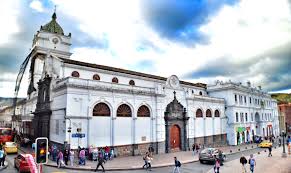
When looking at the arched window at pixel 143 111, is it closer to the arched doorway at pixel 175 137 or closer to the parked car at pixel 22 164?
the arched doorway at pixel 175 137

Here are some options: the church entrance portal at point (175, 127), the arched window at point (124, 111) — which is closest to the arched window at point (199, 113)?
the church entrance portal at point (175, 127)

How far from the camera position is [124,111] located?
27953mm

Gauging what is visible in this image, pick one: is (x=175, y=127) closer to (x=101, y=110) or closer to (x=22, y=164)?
(x=101, y=110)

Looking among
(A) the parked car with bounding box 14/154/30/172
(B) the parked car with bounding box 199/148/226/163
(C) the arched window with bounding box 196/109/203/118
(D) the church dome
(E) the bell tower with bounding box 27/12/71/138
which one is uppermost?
(D) the church dome

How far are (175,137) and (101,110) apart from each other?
1303 centimetres

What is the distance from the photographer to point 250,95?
5116 centimetres

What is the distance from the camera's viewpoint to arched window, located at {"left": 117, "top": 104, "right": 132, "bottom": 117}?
27.5 meters

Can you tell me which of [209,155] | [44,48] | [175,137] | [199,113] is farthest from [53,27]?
[209,155]

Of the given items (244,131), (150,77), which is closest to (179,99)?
(150,77)

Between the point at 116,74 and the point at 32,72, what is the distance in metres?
18.7

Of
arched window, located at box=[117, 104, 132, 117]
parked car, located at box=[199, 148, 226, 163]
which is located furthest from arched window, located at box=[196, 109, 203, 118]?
arched window, located at box=[117, 104, 132, 117]

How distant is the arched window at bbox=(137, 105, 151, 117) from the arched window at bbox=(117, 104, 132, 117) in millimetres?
1556

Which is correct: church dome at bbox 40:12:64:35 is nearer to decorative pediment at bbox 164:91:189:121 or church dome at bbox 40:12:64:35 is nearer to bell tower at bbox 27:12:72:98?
bell tower at bbox 27:12:72:98

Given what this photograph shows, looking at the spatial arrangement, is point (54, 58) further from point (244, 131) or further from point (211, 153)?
point (244, 131)
